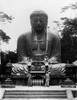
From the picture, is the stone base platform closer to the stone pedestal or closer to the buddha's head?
the stone pedestal

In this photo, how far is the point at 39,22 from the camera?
1870 cm

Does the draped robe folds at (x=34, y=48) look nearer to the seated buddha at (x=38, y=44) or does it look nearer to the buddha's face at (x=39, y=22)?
the seated buddha at (x=38, y=44)

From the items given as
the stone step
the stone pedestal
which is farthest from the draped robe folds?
the stone step

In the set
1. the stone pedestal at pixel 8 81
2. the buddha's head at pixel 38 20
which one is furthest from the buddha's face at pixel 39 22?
the stone pedestal at pixel 8 81

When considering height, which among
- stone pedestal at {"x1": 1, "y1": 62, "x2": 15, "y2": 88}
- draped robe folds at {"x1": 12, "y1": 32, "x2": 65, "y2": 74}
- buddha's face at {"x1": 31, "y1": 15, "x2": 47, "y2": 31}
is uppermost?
buddha's face at {"x1": 31, "y1": 15, "x2": 47, "y2": 31}

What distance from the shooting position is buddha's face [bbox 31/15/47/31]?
18.7 meters

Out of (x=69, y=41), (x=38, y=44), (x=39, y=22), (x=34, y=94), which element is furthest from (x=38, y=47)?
(x=69, y=41)

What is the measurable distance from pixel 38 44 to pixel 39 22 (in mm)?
1174

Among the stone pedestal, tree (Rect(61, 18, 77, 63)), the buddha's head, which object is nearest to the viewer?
the stone pedestal

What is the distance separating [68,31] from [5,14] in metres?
5.57

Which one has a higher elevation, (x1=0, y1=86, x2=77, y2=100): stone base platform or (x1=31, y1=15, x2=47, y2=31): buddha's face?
(x1=31, y1=15, x2=47, y2=31): buddha's face

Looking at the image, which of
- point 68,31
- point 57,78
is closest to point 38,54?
point 57,78

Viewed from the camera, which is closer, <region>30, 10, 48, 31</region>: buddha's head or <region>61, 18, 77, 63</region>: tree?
<region>30, 10, 48, 31</region>: buddha's head

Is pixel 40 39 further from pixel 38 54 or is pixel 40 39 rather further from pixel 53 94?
pixel 53 94
